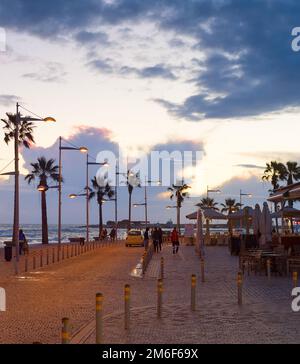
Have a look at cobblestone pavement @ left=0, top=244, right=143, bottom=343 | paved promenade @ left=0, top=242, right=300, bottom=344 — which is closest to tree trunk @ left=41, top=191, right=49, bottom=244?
cobblestone pavement @ left=0, top=244, right=143, bottom=343

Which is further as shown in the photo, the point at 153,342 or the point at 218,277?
the point at 218,277

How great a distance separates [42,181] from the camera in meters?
78.6

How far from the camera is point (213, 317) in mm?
14172

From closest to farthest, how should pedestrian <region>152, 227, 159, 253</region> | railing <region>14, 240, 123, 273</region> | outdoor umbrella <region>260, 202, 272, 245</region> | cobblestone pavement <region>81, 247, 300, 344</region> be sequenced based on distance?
cobblestone pavement <region>81, 247, 300, 344</region>
railing <region>14, 240, 123, 273</region>
outdoor umbrella <region>260, 202, 272, 245</region>
pedestrian <region>152, 227, 159, 253</region>

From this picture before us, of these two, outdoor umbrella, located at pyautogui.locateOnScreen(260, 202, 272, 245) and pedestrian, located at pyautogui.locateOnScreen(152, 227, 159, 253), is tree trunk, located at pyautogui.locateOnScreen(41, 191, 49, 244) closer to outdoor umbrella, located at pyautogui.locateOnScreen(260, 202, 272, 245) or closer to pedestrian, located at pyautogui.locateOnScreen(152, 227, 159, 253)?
pedestrian, located at pyautogui.locateOnScreen(152, 227, 159, 253)

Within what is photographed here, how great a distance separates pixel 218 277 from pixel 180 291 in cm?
511

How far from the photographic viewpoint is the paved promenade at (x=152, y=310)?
471 inches

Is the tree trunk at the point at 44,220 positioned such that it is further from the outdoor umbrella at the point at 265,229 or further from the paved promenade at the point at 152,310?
the paved promenade at the point at 152,310

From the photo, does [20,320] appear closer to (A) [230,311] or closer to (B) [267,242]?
(A) [230,311]

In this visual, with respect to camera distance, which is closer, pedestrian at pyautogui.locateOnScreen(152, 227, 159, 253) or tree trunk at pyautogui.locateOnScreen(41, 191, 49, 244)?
pedestrian at pyautogui.locateOnScreen(152, 227, 159, 253)

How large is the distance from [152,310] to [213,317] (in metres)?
1.80

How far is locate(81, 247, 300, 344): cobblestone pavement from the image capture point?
463 inches

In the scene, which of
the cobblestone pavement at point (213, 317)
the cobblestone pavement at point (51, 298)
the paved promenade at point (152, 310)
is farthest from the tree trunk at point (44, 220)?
the cobblestone pavement at point (213, 317)
